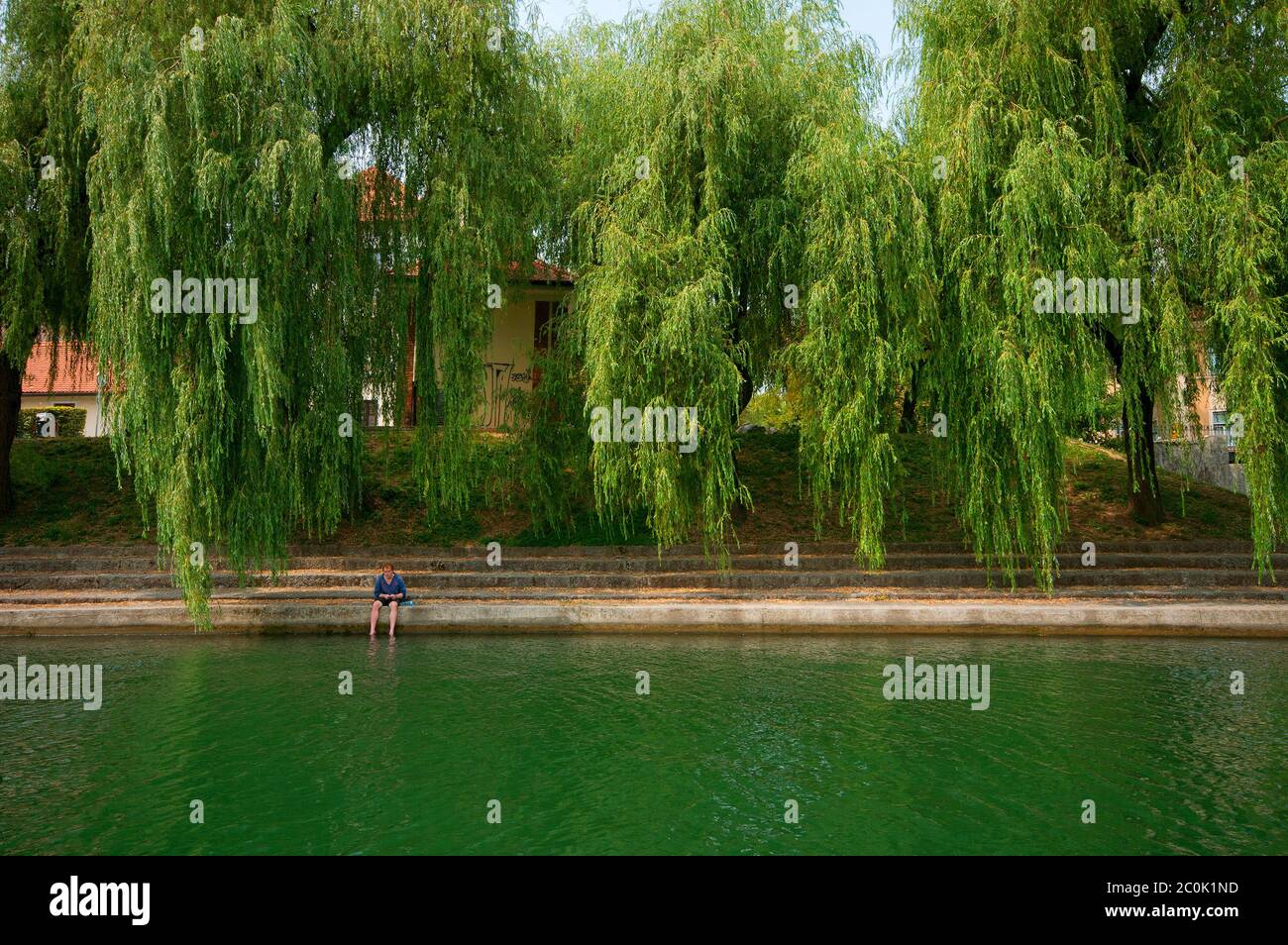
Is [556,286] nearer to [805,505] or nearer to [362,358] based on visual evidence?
[362,358]

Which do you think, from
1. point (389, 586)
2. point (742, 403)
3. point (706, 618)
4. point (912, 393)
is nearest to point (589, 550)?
point (706, 618)

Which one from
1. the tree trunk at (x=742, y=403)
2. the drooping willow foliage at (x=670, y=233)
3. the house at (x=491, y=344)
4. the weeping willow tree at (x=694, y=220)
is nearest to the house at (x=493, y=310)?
the house at (x=491, y=344)

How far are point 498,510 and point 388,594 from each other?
5.91 meters

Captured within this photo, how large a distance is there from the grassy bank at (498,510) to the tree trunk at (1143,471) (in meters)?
0.27

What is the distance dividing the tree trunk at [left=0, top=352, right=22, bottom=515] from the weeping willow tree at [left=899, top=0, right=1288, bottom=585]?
59.7 feet

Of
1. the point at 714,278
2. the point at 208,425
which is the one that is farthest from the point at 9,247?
the point at 714,278

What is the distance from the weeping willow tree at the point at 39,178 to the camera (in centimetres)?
1595

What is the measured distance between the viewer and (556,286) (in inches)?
833

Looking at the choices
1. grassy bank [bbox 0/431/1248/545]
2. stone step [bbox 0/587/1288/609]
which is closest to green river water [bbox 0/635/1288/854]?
stone step [bbox 0/587/1288/609]

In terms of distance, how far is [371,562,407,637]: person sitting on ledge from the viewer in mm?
14273

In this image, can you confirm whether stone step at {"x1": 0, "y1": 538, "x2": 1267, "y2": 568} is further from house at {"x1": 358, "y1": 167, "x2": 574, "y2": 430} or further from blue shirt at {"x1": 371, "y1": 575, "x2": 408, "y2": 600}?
blue shirt at {"x1": 371, "y1": 575, "x2": 408, "y2": 600}

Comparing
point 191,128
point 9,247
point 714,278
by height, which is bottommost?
point 714,278
